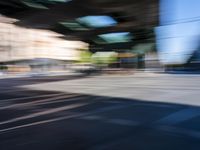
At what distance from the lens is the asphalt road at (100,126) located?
4297 millimetres

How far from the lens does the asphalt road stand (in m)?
4.30

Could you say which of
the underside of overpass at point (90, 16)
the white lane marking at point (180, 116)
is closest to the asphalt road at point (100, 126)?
the white lane marking at point (180, 116)

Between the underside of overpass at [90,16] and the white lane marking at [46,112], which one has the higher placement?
the underside of overpass at [90,16]

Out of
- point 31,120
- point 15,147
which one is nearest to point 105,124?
point 31,120

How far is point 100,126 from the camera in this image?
538cm

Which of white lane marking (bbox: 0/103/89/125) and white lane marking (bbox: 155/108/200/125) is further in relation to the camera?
white lane marking (bbox: 0/103/89/125)

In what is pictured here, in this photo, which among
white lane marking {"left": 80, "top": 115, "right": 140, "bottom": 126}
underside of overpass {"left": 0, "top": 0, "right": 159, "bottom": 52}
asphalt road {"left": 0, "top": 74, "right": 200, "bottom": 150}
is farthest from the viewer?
underside of overpass {"left": 0, "top": 0, "right": 159, "bottom": 52}

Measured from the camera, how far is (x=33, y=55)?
150 ft

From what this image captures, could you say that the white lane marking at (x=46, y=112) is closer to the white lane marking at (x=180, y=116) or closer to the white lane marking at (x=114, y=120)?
the white lane marking at (x=114, y=120)

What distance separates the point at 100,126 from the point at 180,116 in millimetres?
1425

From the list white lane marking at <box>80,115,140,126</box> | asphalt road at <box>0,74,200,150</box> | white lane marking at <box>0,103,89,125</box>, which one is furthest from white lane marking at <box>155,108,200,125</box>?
white lane marking at <box>0,103,89,125</box>

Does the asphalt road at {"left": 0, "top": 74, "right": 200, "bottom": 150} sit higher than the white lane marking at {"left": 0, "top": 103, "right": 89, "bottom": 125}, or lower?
higher

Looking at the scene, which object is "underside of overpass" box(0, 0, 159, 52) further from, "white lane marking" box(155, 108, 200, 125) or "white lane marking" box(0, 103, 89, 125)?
"white lane marking" box(155, 108, 200, 125)

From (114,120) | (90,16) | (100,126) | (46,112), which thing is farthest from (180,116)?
(90,16)
